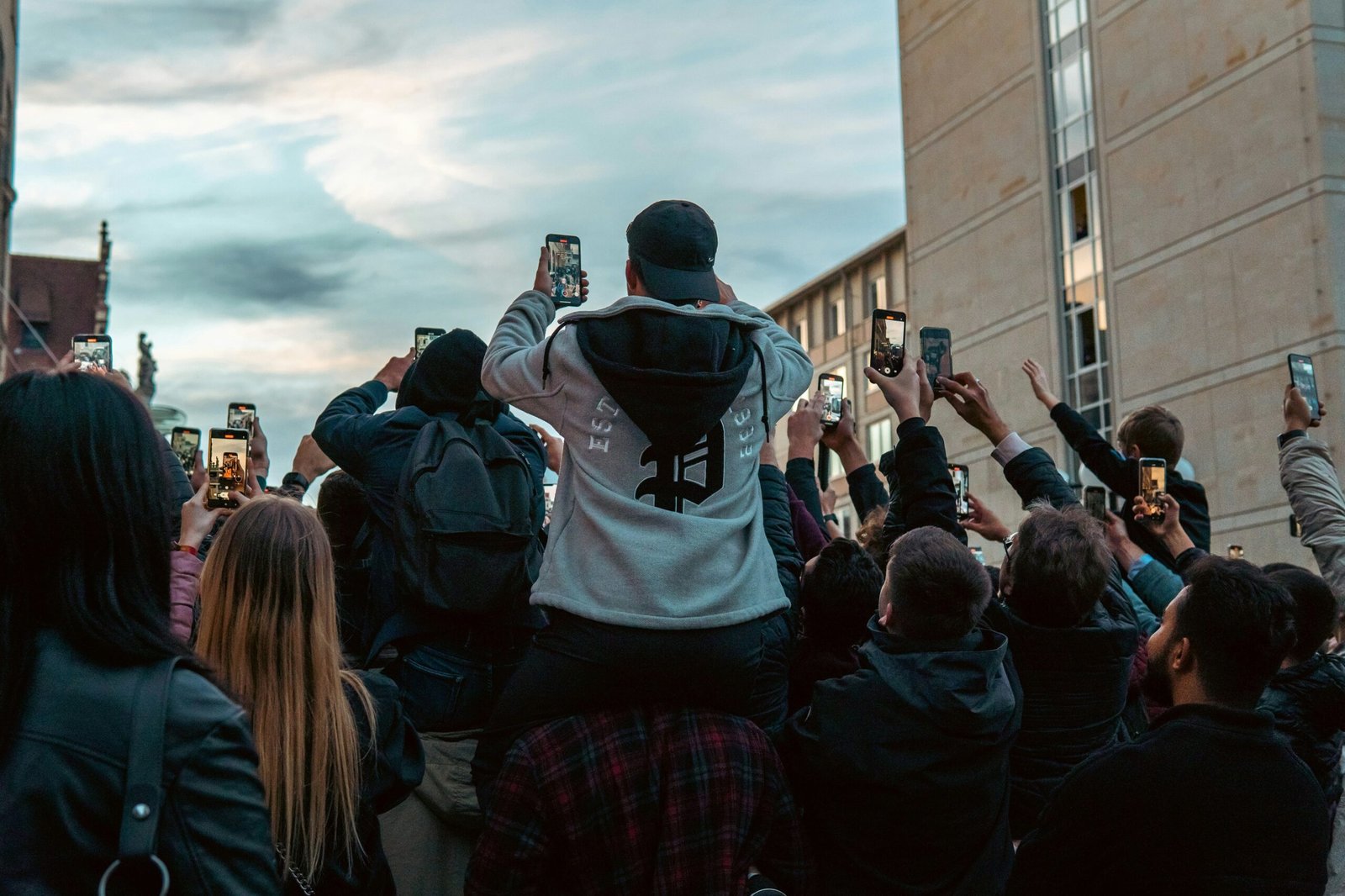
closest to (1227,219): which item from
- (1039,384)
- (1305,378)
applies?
(1305,378)

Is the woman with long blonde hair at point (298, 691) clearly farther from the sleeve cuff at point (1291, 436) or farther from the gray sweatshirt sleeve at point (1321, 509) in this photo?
the sleeve cuff at point (1291, 436)

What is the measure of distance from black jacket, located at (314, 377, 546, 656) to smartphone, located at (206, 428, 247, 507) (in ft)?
2.66

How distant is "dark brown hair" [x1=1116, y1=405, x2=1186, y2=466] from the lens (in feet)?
19.8

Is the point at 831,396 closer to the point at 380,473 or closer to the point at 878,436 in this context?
the point at 380,473

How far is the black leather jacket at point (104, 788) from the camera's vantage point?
5.87ft

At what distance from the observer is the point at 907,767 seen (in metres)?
3.73

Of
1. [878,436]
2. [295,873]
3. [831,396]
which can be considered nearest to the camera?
[295,873]

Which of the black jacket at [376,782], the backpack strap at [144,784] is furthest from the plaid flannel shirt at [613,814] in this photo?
the backpack strap at [144,784]

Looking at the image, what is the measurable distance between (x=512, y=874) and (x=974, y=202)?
94.8ft

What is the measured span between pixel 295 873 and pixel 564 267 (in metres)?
2.16

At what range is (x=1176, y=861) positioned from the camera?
2990 mm

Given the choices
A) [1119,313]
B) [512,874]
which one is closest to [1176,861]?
[512,874]

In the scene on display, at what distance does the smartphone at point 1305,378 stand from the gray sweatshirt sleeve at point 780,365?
3.85m

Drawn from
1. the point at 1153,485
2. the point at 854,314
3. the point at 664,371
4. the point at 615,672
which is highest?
the point at 854,314
